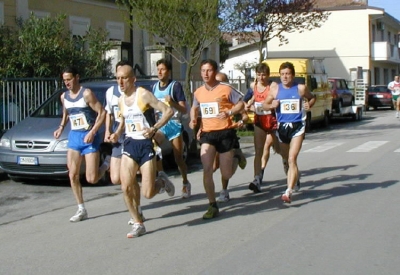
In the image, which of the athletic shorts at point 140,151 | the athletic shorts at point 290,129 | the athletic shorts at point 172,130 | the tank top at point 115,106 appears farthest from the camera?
the athletic shorts at point 172,130

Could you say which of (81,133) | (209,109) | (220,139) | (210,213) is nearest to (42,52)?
(81,133)

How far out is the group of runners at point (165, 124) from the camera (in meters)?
7.88

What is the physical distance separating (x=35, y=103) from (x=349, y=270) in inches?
442

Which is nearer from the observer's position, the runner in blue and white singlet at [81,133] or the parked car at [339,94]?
the runner in blue and white singlet at [81,133]

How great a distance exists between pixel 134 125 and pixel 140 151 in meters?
0.31

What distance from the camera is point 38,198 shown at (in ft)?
36.7

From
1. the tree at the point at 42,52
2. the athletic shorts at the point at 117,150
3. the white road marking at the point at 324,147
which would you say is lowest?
the white road marking at the point at 324,147

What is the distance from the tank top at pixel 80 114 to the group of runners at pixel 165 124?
0.04 ft

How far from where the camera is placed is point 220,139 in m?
8.84

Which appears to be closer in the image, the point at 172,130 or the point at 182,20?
the point at 172,130

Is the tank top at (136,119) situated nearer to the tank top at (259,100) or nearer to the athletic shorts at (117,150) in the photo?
the athletic shorts at (117,150)

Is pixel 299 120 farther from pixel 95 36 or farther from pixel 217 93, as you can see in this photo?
pixel 95 36

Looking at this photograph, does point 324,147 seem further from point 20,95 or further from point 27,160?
point 27,160

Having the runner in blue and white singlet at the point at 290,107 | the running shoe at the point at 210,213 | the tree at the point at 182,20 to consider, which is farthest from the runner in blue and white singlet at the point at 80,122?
the tree at the point at 182,20
